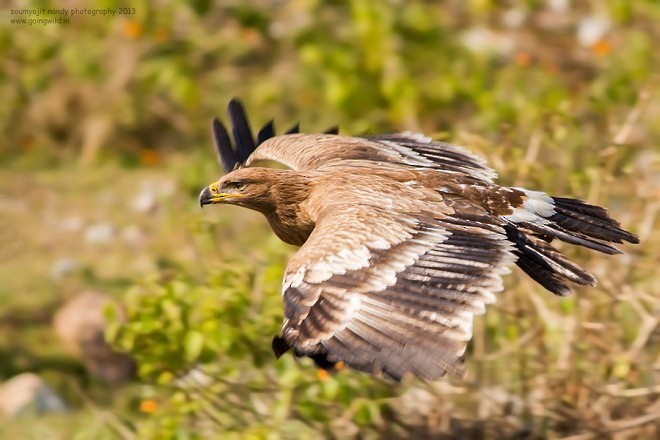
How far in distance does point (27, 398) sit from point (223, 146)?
1.63 m

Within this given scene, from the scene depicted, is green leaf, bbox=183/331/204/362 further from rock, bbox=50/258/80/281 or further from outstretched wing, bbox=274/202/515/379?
rock, bbox=50/258/80/281

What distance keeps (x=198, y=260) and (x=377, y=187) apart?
1.15 m

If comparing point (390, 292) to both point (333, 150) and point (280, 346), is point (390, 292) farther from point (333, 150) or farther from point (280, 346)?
point (333, 150)

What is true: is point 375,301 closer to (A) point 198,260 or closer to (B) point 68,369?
(A) point 198,260

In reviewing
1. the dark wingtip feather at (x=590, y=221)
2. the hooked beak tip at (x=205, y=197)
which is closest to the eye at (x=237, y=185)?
the hooked beak tip at (x=205, y=197)

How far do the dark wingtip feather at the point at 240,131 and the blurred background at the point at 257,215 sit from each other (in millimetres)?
509

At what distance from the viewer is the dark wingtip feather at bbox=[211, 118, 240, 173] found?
20.7 feet

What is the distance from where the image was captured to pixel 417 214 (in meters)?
5.01

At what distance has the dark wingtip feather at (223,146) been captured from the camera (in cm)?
630

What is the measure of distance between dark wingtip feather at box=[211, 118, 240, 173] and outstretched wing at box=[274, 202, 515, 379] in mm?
1508

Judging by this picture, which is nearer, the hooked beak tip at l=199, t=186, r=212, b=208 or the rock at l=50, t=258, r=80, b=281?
the hooked beak tip at l=199, t=186, r=212, b=208

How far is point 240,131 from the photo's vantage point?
6.43m

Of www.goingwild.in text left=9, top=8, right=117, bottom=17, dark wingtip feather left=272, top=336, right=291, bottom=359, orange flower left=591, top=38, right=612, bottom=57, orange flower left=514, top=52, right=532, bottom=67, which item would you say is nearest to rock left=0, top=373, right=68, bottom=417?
dark wingtip feather left=272, top=336, right=291, bottom=359

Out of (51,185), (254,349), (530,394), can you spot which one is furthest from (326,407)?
(51,185)
